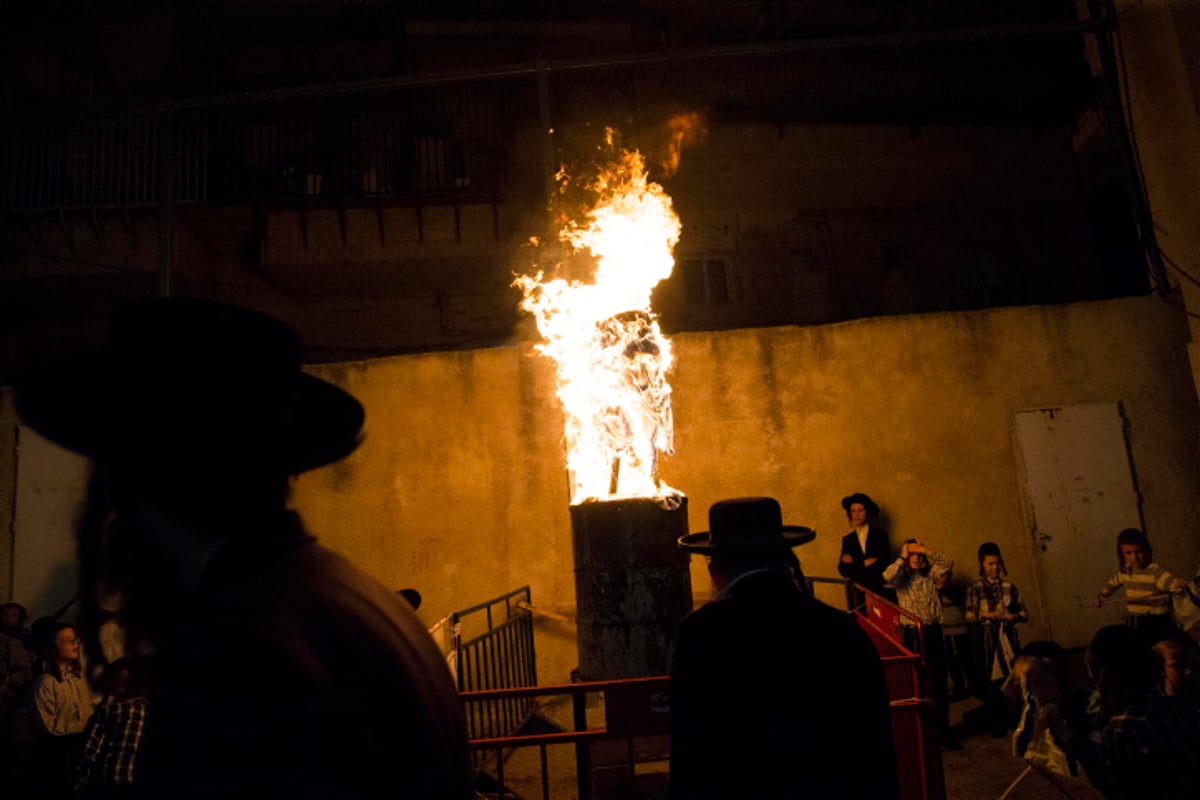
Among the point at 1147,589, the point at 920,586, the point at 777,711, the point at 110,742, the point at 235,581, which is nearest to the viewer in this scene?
the point at 235,581

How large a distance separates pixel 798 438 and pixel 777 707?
315 inches

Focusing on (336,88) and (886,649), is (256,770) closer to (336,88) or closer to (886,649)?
(886,649)

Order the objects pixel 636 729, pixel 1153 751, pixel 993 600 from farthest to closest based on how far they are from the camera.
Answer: pixel 993 600
pixel 636 729
pixel 1153 751

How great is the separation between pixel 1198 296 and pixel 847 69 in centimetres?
Result: 985

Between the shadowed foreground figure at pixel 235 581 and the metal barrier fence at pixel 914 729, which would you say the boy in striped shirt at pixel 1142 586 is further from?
the shadowed foreground figure at pixel 235 581

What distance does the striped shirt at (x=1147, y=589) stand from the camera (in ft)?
22.9

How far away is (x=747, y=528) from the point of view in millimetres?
2926

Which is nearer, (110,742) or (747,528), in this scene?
(747,528)

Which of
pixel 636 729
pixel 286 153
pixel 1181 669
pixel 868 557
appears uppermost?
pixel 286 153

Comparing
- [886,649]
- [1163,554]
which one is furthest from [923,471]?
[886,649]

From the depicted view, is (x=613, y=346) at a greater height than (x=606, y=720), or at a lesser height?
greater

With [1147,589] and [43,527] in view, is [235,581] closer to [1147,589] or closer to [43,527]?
[1147,589]

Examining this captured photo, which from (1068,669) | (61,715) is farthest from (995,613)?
(61,715)

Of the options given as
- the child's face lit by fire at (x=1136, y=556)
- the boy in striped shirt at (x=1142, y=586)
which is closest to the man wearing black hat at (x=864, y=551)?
the boy in striped shirt at (x=1142, y=586)
